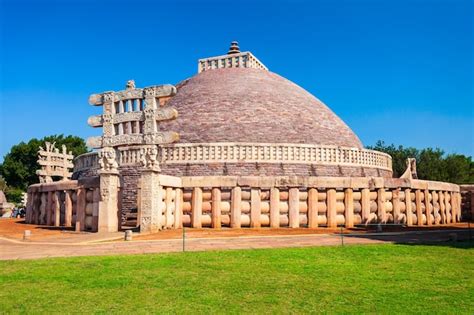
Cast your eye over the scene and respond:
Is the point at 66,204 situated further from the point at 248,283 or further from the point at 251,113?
the point at 248,283

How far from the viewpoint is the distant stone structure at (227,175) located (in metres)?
14.3

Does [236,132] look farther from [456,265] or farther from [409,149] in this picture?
[409,149]

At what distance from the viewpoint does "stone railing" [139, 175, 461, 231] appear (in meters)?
14.2

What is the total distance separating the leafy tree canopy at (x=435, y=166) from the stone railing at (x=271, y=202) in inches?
1074

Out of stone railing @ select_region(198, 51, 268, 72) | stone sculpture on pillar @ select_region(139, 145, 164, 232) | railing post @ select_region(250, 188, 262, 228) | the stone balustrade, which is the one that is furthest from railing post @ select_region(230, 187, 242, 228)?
stone railing @ select_region(198, 51, 268, 72)

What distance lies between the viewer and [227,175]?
1858cm

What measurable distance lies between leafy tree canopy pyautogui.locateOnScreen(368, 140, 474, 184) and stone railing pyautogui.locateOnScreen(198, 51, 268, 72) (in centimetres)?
1826

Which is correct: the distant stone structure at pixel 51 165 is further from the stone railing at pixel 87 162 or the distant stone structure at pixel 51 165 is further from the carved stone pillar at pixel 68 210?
the carved stone pillar at pixel 68 210

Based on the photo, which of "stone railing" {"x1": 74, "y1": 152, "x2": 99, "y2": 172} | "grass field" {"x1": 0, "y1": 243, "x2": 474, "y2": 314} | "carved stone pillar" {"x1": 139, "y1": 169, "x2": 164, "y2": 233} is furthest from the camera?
"stone railing" {"x1": 74, "y1": 152, "x2": 99, "y2": 172}

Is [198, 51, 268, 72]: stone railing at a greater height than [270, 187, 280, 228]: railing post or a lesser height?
greater

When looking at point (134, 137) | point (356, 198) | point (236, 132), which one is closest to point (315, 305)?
point (356, 198)

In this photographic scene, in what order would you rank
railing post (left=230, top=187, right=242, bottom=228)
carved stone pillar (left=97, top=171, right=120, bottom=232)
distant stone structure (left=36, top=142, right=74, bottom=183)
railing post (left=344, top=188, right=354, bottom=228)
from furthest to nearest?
distant stone structure (left=36, top=142, right=74, bottom=183) < railing post (left=344, top=188, right=354, bottom=228) < railing post (left=230, top=187, right=242, bottom=228) < carved stone pillar (left=97, top=171, right=120, bottom=232)

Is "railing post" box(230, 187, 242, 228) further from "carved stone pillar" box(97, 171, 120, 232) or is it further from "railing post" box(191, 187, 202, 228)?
"carved stone pillar" box(97, 171, 120, 232)

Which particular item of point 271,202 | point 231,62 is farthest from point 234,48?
point 271,202
